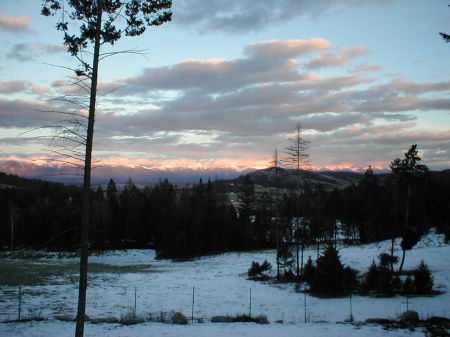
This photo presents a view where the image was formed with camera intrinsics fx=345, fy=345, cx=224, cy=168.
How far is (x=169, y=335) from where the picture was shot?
13.2m

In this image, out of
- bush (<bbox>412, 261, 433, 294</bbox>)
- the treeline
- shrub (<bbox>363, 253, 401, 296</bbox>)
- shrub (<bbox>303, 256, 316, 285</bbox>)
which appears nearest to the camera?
bush (<bbox>412, 261, 433, 294</bbox>)

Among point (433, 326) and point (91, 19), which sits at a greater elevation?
point (91, 19)

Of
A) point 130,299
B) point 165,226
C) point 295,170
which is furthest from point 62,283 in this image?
point 165,226

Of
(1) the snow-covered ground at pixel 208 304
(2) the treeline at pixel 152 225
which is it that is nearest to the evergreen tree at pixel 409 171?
(1) the snow-covered ground at pixel 208 304

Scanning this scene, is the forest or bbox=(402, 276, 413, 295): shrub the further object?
the forest

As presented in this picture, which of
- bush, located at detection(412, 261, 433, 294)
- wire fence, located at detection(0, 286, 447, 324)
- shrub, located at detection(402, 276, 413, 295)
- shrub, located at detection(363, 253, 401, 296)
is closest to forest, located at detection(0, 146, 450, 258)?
shrub, located at detection(363, 253, 401, 296)

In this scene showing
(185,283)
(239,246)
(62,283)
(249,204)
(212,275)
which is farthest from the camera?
(249,204)

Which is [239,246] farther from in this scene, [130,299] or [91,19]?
[91,19]

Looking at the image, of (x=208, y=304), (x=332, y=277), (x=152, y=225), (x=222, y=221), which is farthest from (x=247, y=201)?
(x=208, y=304)

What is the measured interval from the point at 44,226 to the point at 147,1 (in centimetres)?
Answer: 6523

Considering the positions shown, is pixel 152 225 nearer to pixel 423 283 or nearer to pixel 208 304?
pixel 208 304

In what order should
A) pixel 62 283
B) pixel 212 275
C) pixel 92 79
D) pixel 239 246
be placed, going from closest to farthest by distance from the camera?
1. pixel 92 79
2. pixel 62 283
3. pixel 212 275
4. pixel 239 246

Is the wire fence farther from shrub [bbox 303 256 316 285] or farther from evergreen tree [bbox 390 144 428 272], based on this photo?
evergreen tree [bbox 390 144 428 272]

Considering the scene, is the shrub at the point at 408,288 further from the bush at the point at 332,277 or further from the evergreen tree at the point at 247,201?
the evergreen tree at the point at 247,201
